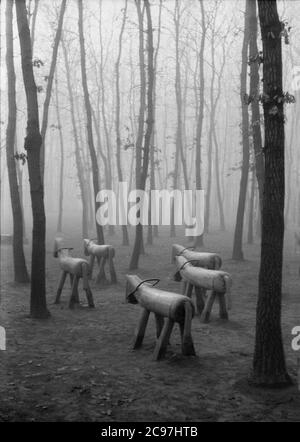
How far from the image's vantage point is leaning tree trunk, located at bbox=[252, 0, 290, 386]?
19.5 feet

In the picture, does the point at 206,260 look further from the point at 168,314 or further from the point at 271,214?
the point at 271,214

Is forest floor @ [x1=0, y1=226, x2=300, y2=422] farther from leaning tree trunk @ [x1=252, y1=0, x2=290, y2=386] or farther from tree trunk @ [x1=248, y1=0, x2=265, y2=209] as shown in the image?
tree trunk @ [x1=248, y1=0, x2=265, y2=209]

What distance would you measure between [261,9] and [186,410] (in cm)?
494

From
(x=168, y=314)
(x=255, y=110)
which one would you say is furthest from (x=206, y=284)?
(x=255, y=110)

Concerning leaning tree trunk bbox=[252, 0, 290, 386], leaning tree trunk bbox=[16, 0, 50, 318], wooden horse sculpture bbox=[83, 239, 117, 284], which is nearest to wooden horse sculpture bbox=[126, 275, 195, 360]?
leaning tree trunk bbox=[252, 0, 290, 386]

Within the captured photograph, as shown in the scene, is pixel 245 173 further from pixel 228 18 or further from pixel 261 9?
pixel 228 18

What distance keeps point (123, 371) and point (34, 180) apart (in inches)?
190

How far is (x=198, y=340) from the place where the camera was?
28.5 feet

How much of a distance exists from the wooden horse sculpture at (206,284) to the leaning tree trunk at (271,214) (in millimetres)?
3380

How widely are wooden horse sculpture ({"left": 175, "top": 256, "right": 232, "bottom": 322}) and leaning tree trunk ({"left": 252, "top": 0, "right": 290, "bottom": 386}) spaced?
3380 millimetres

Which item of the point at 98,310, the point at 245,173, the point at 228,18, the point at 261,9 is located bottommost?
the point at 98,310

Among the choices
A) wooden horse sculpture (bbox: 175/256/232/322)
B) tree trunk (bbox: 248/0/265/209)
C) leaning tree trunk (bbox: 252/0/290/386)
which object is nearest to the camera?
leaning tree trunk (bbox: 252/0/290/386)

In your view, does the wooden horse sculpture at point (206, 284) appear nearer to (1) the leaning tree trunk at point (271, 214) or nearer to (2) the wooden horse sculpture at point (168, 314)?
(2) the wooden horse sculpture at point (168, 314)
